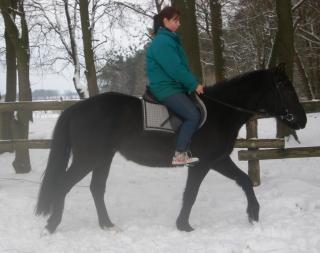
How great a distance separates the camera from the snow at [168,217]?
4.45m

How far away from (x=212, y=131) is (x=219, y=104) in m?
0.39

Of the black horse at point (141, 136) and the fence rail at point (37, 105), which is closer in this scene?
the black horse at point (141, 136)

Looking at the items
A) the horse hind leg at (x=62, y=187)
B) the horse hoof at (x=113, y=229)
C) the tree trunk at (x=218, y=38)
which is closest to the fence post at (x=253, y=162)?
the horse hoof at (x=113, y=229)

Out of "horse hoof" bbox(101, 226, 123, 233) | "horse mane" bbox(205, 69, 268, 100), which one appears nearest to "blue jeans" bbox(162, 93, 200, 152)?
"horse mane" bbox(205, 69, 268, 100)

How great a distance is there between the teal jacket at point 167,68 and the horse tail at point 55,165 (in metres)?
1.26

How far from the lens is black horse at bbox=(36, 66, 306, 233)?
502 centimetres

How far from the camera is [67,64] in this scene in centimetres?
2350

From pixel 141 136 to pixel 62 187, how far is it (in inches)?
47.0

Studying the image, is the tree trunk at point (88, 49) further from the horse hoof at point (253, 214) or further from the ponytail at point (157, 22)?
the horse hoof at point (253, 214)

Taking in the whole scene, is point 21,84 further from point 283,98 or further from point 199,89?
point 283,98

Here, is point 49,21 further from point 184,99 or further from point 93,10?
point 184,99

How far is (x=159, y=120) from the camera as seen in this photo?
4957 mm

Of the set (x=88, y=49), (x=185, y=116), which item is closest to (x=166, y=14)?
(x=185, y=116)

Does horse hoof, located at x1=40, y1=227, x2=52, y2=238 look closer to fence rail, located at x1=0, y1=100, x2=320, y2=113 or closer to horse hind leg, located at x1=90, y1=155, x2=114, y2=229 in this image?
horse hind leg, located at x1=90, y1=155, x2=114, y2=229
